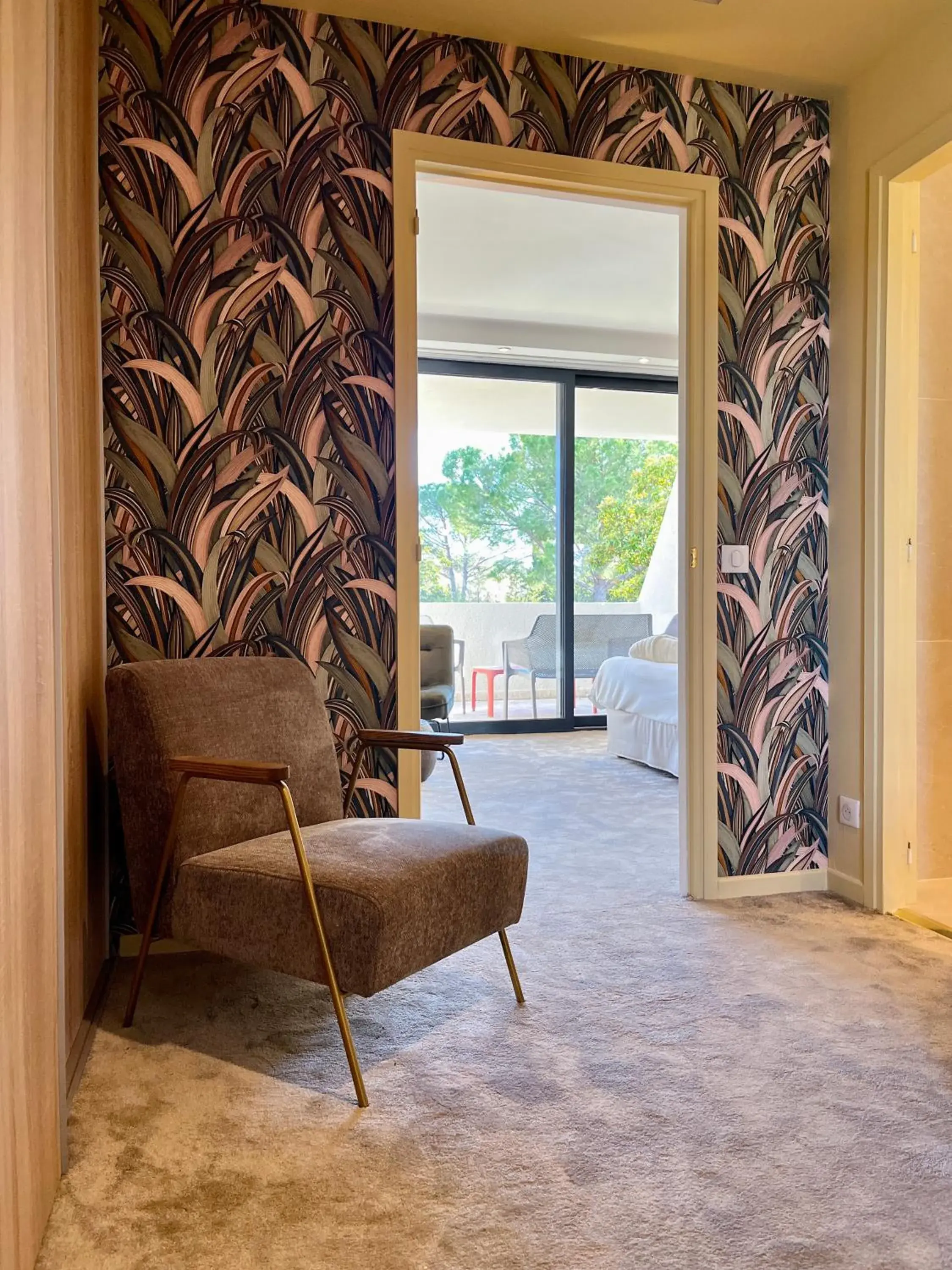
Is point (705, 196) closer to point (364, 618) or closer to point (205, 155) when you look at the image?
point (205, 155)

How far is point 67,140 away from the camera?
6.64 ft

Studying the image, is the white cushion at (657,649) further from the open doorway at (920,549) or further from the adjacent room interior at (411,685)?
the open doorway at (920,549)

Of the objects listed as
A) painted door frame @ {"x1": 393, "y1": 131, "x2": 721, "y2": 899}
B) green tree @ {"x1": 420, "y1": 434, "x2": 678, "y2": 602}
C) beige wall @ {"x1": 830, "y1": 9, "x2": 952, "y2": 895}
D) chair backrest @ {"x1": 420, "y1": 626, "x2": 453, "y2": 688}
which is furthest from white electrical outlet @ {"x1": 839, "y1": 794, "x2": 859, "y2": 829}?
green tree @ {"x1": 420, "y1": 434, "x2": 678, "y2": 602}

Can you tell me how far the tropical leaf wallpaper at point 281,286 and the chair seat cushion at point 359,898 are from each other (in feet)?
2.46

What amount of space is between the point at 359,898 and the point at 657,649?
4.22 meters

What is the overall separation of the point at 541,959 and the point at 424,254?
4.18m

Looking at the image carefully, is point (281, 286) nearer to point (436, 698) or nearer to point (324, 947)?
point (324, 947)

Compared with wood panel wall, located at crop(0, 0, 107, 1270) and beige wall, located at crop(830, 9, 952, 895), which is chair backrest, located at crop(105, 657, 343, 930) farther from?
beige wall, located at crop(830, 9, 952, 895)

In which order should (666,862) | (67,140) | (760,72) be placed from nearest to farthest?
1. (67,140)
2. (760,72)
3. (666,862)

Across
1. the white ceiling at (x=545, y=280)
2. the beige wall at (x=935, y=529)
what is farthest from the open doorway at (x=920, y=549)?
the white ceiling at (x=545, y=280)

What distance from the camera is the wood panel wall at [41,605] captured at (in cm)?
125

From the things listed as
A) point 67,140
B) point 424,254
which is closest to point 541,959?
point 67,140

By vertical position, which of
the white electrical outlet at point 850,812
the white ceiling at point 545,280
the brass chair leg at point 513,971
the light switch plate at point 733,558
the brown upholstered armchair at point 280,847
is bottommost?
the brass chair leg at point 513,971

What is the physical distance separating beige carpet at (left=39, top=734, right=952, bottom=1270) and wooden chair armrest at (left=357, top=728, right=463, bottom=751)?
24.6 inches
